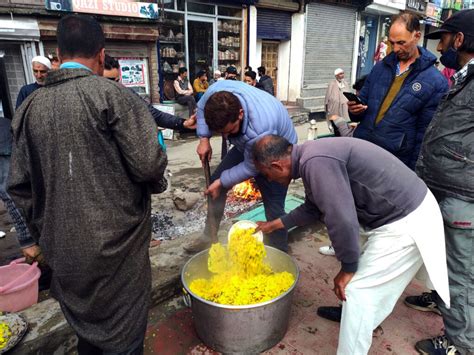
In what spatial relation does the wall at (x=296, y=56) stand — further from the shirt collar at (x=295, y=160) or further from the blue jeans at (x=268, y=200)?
the shirt collar at (x=295, y=160)

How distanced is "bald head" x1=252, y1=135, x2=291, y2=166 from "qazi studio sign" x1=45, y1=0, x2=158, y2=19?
803 cm

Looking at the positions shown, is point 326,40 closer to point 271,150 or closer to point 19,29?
point 19,29

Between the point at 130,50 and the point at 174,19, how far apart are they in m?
2.10

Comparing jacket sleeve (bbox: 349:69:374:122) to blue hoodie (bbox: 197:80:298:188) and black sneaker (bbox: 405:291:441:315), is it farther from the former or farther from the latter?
black sneaker (bbox: 405:291:441:315)

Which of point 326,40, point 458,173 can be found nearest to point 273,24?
point 326,40

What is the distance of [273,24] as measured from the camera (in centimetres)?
1377

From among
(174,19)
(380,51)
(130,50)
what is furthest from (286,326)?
(380,51)

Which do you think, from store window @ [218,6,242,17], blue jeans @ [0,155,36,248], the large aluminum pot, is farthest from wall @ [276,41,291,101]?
the large aluminum pot

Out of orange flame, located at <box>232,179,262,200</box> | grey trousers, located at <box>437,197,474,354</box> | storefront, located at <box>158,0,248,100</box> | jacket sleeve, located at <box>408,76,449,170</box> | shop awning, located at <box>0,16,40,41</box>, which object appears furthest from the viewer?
storefront, located at <box>158,0,248,100</box>

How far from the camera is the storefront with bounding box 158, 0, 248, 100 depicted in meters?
10.8

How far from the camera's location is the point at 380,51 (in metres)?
17.1

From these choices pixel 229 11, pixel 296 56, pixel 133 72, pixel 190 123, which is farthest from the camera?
pixel 296 56

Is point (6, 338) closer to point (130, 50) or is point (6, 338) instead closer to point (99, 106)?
point (99, 106)

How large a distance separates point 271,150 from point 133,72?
8810mm
